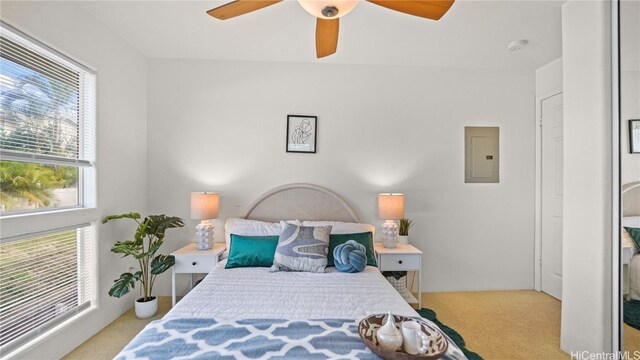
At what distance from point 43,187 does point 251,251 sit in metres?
1.50

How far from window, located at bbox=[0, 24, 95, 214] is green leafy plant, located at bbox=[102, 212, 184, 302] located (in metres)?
0.44

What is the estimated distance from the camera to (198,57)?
291 cm

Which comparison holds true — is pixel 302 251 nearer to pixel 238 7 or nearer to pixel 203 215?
pixel 203 215

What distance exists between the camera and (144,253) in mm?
2361

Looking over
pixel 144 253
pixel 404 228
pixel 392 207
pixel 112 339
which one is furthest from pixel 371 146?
pixel 112 339

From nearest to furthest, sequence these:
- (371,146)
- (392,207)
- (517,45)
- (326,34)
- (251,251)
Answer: (326,34) < (251,251) < (517,45) < (392,207) < (371,146)

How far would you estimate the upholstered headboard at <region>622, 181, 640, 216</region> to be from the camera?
159cm

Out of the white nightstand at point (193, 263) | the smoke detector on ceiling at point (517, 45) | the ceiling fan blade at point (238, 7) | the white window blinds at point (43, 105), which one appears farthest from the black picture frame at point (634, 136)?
the white window blinds at point (43, 105)

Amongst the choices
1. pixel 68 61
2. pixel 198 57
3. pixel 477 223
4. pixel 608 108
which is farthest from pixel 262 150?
pixel 608 108

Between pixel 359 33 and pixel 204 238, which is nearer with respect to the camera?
pixel 359 33


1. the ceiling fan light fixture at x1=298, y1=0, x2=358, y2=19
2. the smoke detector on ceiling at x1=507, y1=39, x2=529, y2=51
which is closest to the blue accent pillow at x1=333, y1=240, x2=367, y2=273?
the ceiling fan light fixture at x1=298, y1=0, x2=358, y2=19

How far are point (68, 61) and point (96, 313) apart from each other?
6.52 ft

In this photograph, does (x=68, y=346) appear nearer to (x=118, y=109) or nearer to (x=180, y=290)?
(x=180, y=290)

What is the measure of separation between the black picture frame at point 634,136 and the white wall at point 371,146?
1483mm
